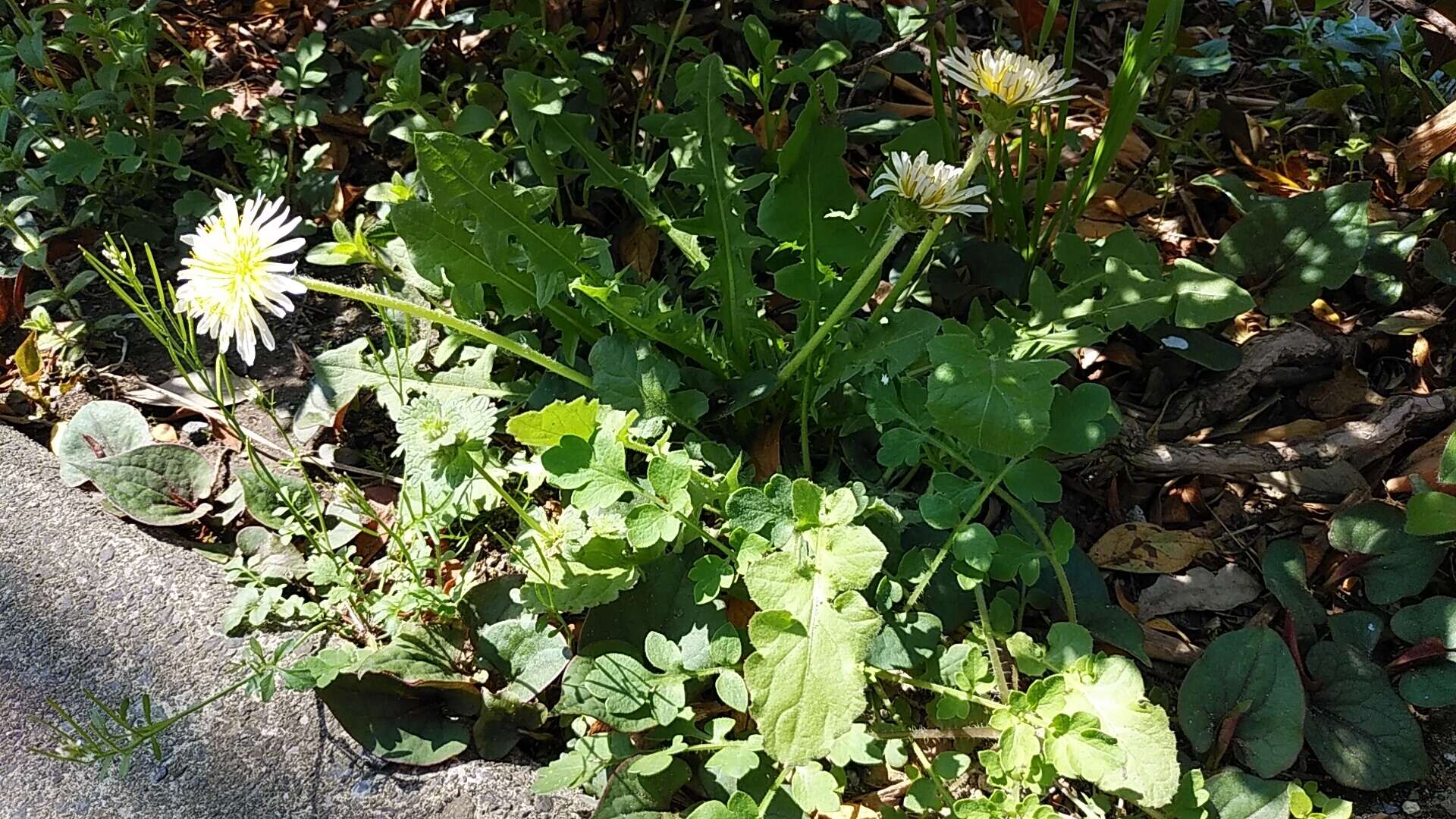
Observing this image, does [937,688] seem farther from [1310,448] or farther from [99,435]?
[99,435]

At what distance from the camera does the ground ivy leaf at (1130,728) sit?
4.83 feet

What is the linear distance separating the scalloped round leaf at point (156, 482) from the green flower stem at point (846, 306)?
121 cm

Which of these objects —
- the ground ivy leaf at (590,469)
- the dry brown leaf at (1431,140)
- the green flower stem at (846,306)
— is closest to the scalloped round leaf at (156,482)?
the ground ivy leaf at (590,469)

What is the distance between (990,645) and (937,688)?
0.12 m

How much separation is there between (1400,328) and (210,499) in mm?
2573

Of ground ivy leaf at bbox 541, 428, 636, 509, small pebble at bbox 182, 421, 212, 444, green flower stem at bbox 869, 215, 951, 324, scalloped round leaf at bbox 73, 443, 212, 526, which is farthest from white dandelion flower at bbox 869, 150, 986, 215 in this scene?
small pebble at bbox 182, 421, 212, 444

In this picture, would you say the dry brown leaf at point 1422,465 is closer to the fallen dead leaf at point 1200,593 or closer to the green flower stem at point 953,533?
the fallen dead leaf at point 1200,593

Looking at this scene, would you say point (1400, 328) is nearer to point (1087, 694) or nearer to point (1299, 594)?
point (1299, 594)

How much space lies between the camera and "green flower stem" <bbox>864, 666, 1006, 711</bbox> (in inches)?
63.4

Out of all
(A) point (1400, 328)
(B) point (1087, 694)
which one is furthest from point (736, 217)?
(A) point (1400, 328)

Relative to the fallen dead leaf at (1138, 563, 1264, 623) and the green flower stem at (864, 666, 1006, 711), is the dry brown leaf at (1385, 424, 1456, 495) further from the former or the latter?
the green flower stem at (864, 666, 1006, 711)

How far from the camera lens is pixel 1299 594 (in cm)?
188

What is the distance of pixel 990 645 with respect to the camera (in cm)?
168

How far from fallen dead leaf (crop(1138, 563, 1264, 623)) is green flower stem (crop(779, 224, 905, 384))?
0.81m
